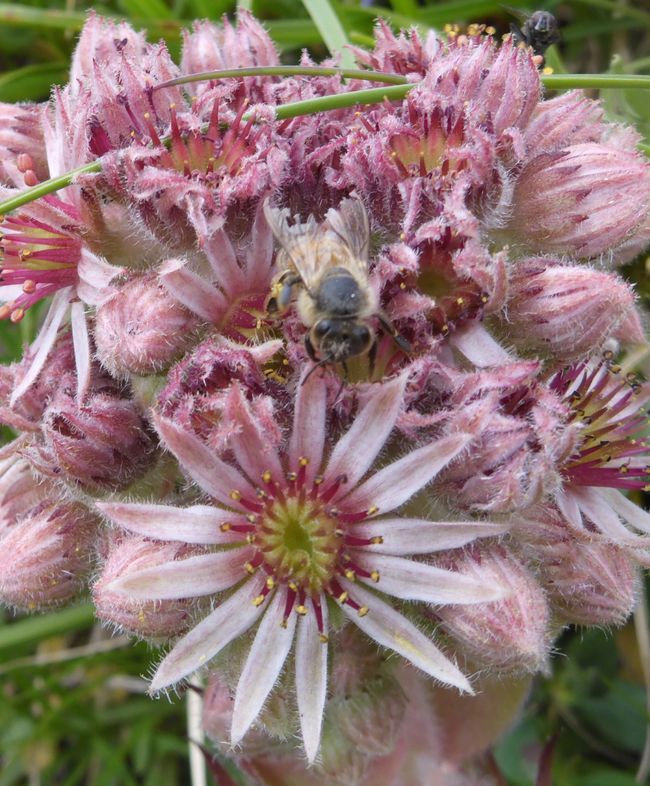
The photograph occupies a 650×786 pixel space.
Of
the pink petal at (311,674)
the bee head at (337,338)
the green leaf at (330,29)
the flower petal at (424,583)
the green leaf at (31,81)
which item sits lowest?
the pink petal at (311,674)

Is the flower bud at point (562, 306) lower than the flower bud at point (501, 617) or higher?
higher

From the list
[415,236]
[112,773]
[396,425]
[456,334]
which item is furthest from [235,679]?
[112,773]

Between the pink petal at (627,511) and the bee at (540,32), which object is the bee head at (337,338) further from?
the bee at (540,32)

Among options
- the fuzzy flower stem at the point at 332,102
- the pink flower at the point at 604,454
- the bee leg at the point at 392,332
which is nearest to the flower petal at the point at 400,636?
the pink flower at the point at 604,454

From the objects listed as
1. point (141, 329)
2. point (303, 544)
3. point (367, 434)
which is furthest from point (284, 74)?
point (303, 544)

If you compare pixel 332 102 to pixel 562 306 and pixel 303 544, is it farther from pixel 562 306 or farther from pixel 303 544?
pixel 303 544

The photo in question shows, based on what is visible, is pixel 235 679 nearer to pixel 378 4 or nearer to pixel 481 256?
pixel 481 256

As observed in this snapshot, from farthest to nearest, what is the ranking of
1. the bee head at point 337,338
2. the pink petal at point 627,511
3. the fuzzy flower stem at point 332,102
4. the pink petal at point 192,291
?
the pink petal at point 627,511, the fuzzy flower stem at point 332,102, the pink petal at point 192,291, the bee head at point 337,338
